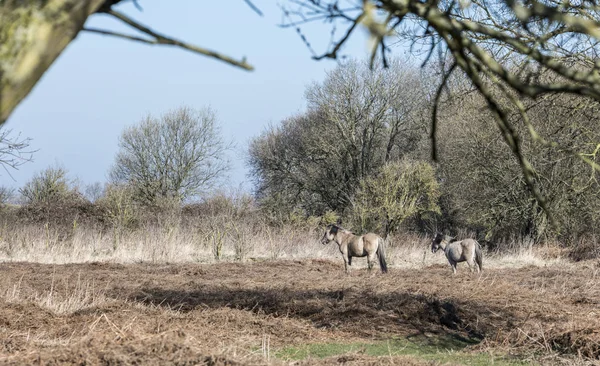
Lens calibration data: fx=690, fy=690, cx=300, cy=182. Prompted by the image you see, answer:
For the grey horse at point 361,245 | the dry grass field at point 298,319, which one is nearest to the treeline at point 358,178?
the grey horse at point 361,245

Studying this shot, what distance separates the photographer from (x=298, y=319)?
31.8ft

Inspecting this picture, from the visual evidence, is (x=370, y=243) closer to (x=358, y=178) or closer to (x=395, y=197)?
(x=395, y=197)

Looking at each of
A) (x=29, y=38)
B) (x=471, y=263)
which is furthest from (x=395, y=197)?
(x=29, y=38)

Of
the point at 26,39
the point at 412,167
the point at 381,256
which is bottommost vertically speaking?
the point at 381,256

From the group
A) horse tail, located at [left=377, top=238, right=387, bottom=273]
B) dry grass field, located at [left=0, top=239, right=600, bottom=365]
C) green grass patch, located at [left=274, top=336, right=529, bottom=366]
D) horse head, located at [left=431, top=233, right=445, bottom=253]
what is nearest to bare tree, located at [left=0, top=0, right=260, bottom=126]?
dry grass field, located at [left=0, top=239, right=600, bottom=365]

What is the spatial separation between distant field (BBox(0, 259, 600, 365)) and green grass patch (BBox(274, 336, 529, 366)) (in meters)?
0.02

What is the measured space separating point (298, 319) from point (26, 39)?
7.66 m

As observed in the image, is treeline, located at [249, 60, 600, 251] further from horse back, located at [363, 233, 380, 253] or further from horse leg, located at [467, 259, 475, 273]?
horse back, located at [363, 233, 380, 253]

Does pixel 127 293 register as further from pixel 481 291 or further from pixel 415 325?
pixel 481 291

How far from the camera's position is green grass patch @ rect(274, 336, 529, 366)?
25.3ft

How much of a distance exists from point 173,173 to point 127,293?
26.5 meters

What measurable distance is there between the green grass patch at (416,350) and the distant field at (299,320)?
0.06 feet

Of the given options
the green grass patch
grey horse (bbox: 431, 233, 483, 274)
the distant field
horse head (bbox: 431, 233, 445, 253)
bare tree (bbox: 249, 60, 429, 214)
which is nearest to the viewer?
the distant field

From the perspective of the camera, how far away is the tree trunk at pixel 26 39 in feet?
8.20
